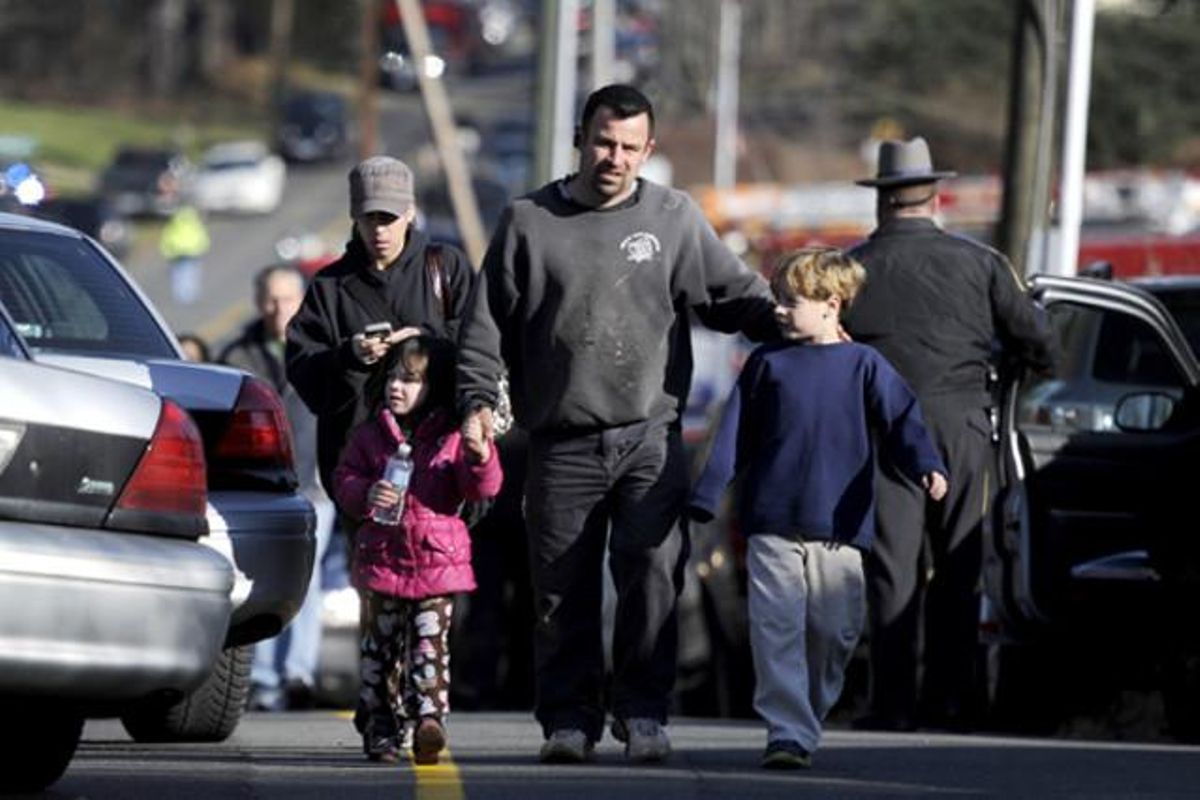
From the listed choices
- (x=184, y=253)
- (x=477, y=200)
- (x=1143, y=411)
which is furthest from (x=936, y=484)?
(x=477, y=200)

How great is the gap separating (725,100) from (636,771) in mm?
56558

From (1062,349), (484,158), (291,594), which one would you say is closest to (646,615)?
(291,594)

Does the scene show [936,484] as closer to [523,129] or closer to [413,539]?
[413,539]

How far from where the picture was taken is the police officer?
37.3 ft

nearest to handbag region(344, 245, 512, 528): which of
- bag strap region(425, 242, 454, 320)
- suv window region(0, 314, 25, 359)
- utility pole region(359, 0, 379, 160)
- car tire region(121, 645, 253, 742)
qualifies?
bag strap region(425, 242, 454, 320)

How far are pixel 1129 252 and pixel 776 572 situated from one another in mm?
15603

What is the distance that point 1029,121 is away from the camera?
16906 millimetres

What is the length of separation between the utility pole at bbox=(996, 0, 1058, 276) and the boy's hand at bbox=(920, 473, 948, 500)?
6993 mm

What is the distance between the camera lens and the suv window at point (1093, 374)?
490 inches

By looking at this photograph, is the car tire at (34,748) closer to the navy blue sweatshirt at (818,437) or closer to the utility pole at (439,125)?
the navy blue sweatshirt at (818,437)

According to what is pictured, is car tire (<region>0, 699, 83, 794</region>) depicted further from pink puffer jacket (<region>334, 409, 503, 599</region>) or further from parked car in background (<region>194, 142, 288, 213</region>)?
parked car in background (<region>194, 142, 288, 213</region>)

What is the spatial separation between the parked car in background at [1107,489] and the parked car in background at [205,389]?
129 inches

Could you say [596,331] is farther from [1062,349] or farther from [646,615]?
[1062,349]

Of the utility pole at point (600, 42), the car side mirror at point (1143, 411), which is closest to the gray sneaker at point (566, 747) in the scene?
the car side mirror at point (1143, 411)
